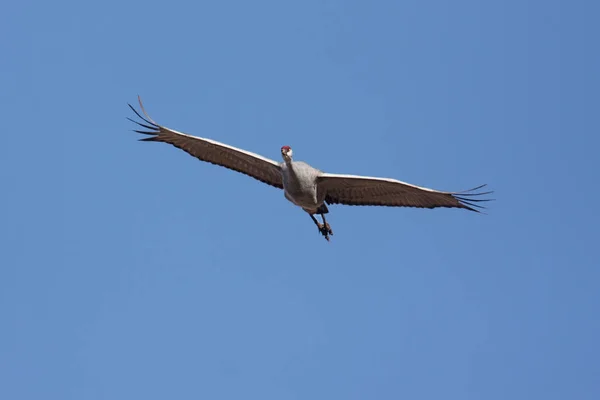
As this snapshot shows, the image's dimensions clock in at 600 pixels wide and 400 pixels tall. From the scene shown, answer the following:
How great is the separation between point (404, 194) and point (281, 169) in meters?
3.24

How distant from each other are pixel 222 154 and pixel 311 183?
2.80m

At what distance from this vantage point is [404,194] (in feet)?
87.2

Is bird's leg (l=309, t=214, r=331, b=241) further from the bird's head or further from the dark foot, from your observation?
the bird's head

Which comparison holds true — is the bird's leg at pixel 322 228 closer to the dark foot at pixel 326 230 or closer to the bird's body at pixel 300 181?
the dark foot at pixel 326 230

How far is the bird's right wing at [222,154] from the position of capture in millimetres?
27109

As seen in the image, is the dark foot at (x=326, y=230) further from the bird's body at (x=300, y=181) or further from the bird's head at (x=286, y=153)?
the bird's head at (x=286, y=153)

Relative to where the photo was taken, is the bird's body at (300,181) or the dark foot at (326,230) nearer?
the bird's body at (300,181)

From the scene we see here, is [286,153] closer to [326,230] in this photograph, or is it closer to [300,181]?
[300,181]

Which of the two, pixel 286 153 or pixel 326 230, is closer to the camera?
pixel 286 153

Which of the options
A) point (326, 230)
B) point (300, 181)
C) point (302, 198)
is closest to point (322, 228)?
point (326, 230)

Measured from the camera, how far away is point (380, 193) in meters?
26.9

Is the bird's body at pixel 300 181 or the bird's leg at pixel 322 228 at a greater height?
the bird's body at pixel 300 181

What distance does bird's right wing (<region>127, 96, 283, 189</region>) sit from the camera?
88.9 feet

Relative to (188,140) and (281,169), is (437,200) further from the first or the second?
(188,140)
